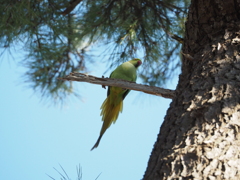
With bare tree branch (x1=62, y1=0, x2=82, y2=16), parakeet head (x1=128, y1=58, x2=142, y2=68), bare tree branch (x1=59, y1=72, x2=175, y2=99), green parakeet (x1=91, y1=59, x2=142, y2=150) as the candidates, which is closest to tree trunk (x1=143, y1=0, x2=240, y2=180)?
bare tree branch (x1=59, y1=72, x2=175, y2=99)

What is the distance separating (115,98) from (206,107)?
4.29 feet

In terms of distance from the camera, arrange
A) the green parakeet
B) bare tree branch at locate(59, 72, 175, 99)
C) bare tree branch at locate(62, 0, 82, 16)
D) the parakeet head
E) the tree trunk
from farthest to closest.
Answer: bare tree branch at locate(62, 0, 82, 16), the parakeet head, the green parakeet, bare tree branch at locate(59, 72, 175, 99), the tree trunk

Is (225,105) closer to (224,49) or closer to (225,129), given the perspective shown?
(225,129)

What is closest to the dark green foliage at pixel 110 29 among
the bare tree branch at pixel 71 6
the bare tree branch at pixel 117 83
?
the bare tree branch at pixel 71 6

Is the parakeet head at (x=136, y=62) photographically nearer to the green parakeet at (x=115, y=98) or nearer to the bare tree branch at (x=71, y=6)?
the green parakeet at (x=115, y=98)

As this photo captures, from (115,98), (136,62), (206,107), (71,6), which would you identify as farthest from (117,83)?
(71,6)

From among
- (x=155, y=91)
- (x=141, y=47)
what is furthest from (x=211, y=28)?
(x=141, y=47)

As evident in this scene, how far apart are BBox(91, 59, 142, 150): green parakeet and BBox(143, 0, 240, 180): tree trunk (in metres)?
0.84

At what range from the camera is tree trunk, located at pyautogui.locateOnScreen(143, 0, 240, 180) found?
2.89ft

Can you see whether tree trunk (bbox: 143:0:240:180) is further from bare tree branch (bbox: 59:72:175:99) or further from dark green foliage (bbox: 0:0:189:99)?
dark green foliage (bbox: 0:0:189:99)

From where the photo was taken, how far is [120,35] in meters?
2.71

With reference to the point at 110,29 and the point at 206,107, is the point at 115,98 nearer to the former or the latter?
the point at 110,29

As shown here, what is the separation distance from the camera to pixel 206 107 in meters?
1.05

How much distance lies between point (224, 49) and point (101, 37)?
66.4 inches
